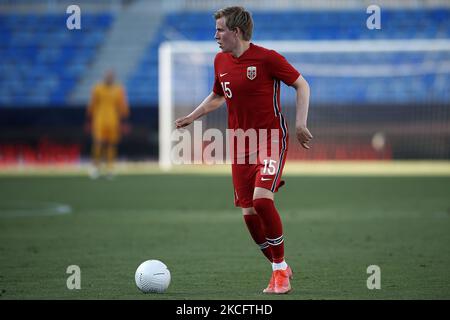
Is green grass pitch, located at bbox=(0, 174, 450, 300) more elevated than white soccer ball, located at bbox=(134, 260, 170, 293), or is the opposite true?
white soccer ball, located at bbox=(134, 260, 170, 293)

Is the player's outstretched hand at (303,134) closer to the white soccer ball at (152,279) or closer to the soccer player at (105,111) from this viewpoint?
the white soccer ball at (152,279)

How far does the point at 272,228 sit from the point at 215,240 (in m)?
3.57

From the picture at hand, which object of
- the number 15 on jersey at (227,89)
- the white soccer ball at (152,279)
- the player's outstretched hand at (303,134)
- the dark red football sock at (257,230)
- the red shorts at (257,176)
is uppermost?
the number 15 on jersey at (227,89)

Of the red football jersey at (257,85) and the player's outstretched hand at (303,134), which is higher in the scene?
the red football jersey at (257,85)

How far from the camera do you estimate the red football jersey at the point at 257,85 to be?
286 inches

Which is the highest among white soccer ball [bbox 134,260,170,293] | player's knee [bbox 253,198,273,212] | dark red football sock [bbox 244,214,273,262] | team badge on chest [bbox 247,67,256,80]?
team badge on chest [bbox 247,67,256,80]

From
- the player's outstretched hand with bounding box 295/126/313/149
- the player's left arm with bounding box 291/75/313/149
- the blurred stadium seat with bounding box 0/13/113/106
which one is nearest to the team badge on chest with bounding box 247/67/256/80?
the player's left arm with bounding box 291/75/313/149

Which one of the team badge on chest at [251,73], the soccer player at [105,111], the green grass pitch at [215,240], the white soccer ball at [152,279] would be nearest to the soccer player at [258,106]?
the team badge on chest at [251,73]

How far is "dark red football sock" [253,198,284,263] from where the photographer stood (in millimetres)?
7172

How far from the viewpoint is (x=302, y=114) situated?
713 centimetres

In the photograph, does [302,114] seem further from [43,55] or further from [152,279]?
[43,55]

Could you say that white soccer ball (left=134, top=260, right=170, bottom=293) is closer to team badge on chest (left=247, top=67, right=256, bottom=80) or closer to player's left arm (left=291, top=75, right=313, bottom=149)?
player's left arm (left=291, top=75, right=313, bottom=149)

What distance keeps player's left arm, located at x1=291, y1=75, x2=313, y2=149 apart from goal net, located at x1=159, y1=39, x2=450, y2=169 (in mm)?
19340
